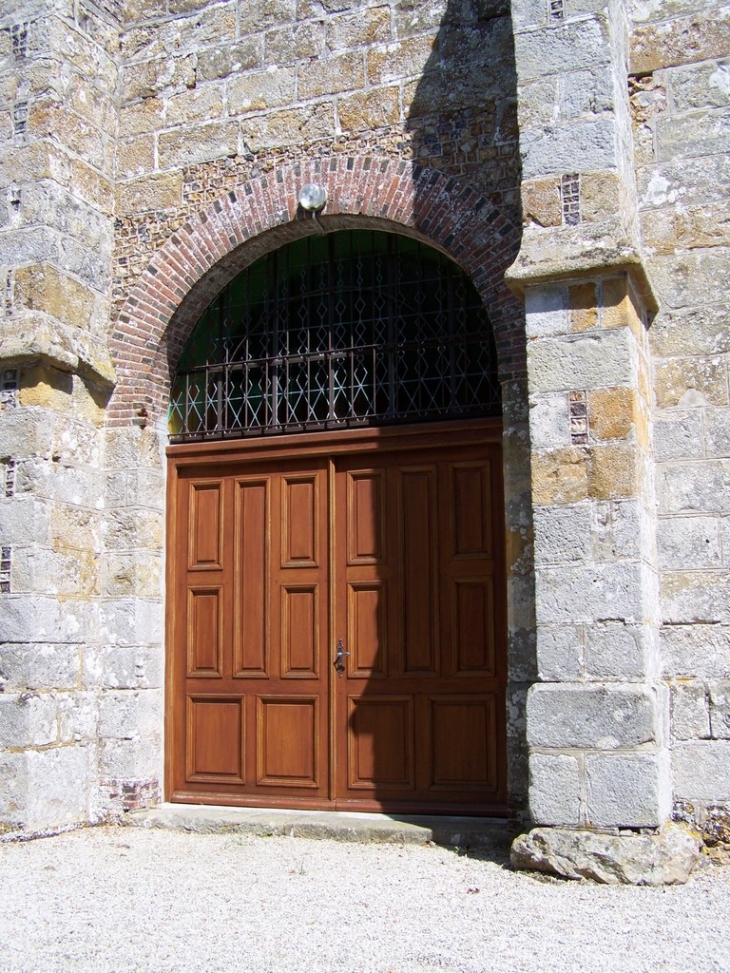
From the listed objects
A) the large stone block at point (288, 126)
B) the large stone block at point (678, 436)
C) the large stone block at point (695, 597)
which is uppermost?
the large stone block at point (288, 126)

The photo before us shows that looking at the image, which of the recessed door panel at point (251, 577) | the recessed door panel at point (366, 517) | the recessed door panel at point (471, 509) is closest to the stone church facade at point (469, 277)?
the recessed door panel at point (471, 509)

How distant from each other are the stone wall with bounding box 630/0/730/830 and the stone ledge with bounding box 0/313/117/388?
3578 millimetres

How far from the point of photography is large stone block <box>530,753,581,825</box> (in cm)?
518

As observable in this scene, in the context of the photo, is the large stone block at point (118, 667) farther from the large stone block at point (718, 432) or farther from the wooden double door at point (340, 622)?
the large stone block at point (718, 432)

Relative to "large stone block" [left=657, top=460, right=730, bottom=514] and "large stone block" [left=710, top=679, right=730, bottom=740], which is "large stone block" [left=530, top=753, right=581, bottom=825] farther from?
"large stone block" [left=657, top=460, right=730, bottom=514]

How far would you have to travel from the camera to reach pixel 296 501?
712cm

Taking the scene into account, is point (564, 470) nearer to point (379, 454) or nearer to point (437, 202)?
point (379, 454)

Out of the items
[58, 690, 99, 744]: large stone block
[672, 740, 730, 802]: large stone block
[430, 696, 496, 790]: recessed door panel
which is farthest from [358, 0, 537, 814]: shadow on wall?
[58, 690, 99, 744]: large stone block

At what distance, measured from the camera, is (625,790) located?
16.7ft

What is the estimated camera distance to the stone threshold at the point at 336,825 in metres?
5.98

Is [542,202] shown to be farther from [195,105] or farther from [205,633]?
[205,633]

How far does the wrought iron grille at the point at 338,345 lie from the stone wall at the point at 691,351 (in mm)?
1166

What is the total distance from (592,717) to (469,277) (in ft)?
9.27

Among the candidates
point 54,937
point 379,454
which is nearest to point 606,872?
point 54,937
